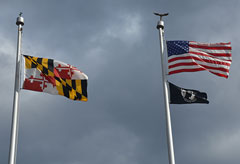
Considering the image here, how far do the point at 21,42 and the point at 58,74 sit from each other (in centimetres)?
279

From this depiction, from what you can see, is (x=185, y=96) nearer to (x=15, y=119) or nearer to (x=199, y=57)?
(x=199, y=57)

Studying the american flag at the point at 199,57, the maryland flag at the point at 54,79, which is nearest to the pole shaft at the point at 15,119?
the maryland flag at the point at 54,79

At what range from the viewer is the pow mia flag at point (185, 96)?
3048 cm

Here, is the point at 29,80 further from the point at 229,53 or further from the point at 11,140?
the point at 229,53

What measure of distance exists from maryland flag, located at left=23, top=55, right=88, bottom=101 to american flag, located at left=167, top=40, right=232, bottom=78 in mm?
5170

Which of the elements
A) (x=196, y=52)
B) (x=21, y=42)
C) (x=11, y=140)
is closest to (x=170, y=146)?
(x=196, y=52)

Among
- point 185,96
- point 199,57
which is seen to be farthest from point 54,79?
point 199,57

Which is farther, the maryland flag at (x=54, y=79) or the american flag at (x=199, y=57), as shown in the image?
the american flag at (x=199, y=57)

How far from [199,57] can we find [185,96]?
2455mm

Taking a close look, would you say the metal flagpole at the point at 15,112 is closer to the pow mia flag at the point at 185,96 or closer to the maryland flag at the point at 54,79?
the maryland flag at the point at 54,79

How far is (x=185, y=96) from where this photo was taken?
1200 inches

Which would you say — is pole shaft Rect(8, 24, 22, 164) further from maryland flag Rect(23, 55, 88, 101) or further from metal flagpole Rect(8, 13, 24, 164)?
maryland flag Rect(23, 55, 88, 101)

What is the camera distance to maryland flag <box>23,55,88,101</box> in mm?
29734

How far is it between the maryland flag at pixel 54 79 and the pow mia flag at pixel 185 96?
192 inches
